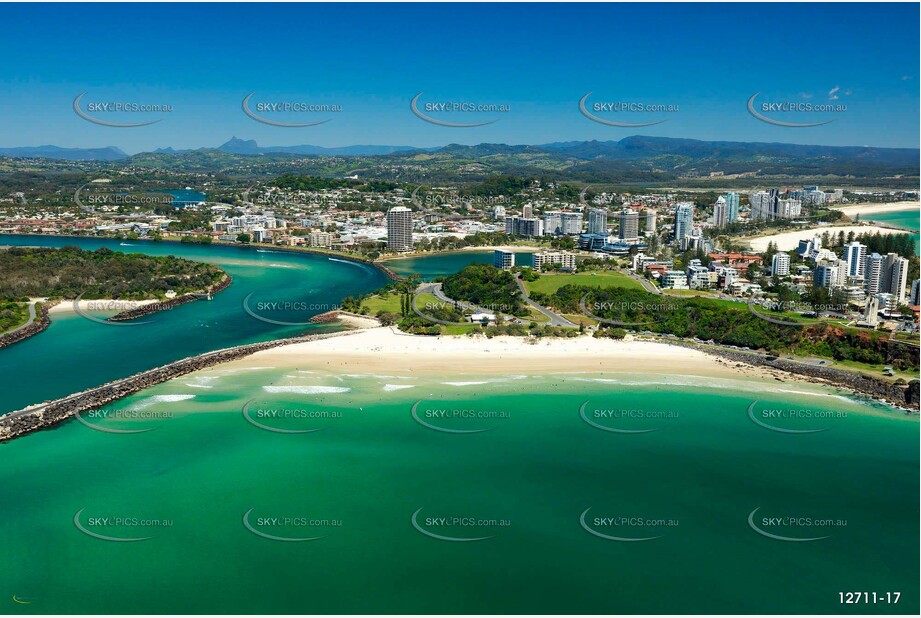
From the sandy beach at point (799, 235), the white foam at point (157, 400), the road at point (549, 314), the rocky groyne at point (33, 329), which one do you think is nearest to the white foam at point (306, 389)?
the white foam at point (157, 400)

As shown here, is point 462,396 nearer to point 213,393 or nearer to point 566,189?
point 213,393

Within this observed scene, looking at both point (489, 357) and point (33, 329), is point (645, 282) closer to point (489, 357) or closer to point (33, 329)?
point (489, 357)

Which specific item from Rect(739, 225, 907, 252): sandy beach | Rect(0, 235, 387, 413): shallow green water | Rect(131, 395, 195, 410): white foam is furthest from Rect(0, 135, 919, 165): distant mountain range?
Rect(131, 395, 195, 410): white foam

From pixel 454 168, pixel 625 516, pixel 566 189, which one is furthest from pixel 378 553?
pixel 454 168

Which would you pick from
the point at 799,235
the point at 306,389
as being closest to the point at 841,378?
the point at 306,389

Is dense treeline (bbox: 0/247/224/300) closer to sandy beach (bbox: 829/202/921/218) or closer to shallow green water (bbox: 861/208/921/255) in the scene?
shallow green water (bbox: 861/208/921/255)
